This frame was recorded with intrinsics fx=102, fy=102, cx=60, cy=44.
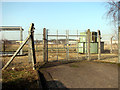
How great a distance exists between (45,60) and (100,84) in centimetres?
462

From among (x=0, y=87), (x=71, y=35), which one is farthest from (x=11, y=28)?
(x=0, y=87)

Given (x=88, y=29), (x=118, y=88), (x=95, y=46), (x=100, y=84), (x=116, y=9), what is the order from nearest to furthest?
(x=118, y=88)
(x=100, y=84)
(x=116, y=9)
(x=88, y=29)
(x=95, y=46)

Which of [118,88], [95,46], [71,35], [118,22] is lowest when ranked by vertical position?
[118,88]

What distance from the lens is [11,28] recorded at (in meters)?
11.9

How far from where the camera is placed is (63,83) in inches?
148

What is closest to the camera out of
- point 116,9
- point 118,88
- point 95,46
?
point 118,88

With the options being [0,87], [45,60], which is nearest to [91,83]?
[0,87]

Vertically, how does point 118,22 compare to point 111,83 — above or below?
above

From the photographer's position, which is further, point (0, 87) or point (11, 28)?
point (11, 28)

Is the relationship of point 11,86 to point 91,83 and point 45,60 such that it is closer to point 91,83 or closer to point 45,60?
point 91,83

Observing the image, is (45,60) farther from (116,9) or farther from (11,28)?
(11,28)

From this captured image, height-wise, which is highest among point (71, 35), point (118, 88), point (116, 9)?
point (116, 9)

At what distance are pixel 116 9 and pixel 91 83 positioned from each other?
19.8ft

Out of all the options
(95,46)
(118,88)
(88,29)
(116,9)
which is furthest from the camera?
(95,46)
